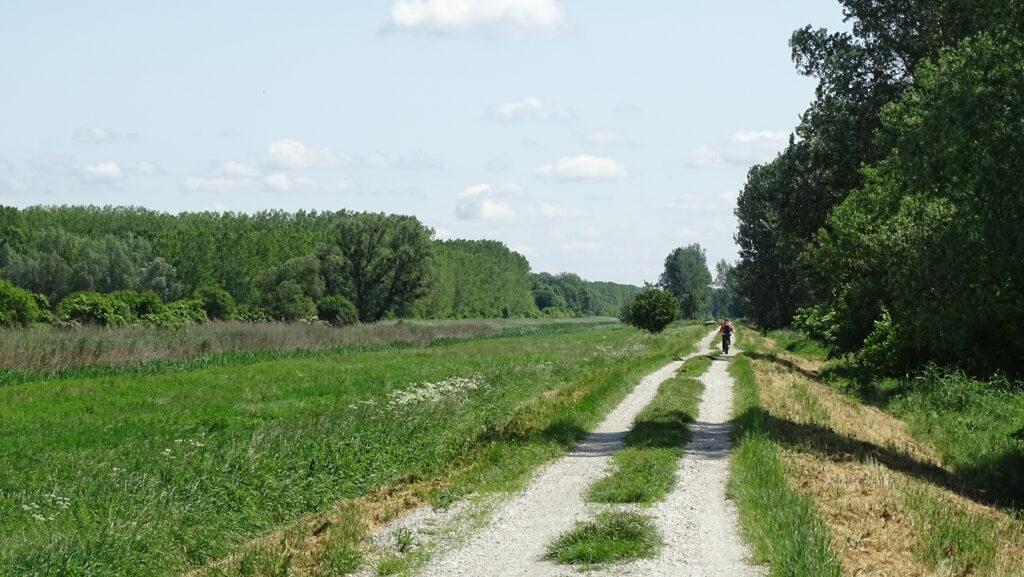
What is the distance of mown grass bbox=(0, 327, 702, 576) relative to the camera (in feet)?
33.9

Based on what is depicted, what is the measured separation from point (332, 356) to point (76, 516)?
35.6m

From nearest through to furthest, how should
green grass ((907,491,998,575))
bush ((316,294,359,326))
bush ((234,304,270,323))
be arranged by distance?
1. green grass ((907,491,998,575))
2. bush ((234,304,270,323))
3. bush ((316,294,359,326))

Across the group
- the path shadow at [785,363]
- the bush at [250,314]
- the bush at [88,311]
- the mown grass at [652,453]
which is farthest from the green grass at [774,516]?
the bush at [250,314]

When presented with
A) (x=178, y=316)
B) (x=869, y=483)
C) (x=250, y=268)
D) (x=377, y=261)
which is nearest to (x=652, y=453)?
(x=869, y=483)

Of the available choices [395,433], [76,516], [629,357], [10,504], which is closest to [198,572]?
[76,516]

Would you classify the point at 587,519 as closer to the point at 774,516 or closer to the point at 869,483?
the point at 774,516

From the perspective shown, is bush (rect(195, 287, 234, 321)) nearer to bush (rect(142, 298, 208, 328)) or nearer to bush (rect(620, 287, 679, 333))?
bush (rect(142, 298, 208, 328))

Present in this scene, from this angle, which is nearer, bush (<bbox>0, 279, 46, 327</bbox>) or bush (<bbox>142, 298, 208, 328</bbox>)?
bush (<bbox>142, 298, 208, 328</bbox>)

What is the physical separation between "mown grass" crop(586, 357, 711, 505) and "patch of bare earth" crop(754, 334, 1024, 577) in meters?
1.72

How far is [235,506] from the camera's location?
12.1 metres

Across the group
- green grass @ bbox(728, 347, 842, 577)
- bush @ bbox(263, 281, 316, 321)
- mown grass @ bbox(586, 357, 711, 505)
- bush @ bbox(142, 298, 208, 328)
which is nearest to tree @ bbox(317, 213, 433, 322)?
bush @ bbox(263, 281, 316, 321)

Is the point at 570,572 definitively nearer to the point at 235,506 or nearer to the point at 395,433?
the point at 235,506

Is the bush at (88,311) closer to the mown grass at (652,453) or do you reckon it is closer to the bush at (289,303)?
the bush at (289,303)

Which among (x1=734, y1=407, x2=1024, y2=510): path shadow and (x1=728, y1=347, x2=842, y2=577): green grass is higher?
(x1=728, y1=347, x2=842, y2=577): green grass
